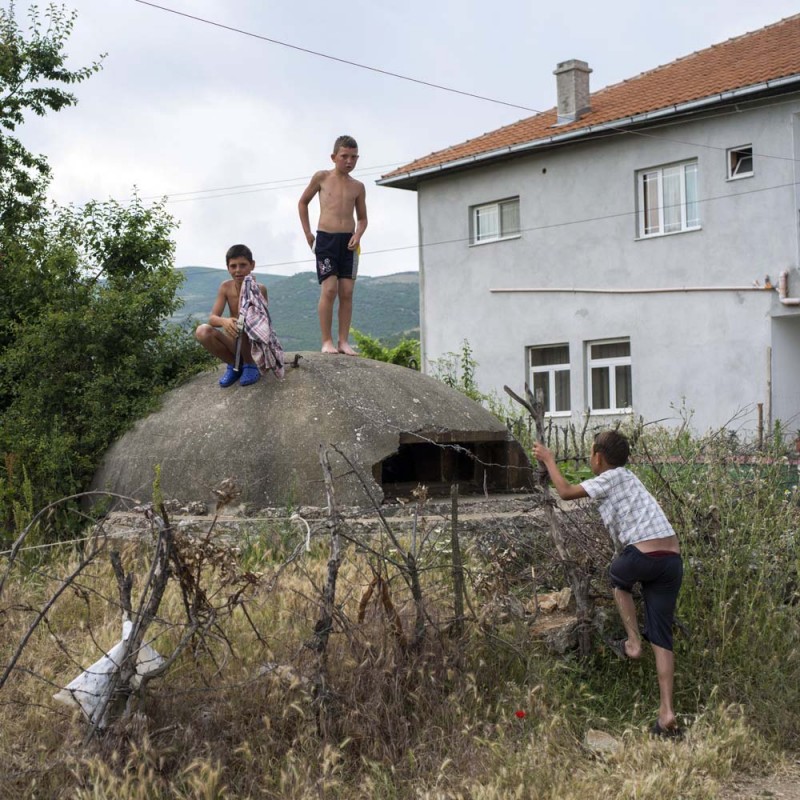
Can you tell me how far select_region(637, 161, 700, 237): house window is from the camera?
59.7ft

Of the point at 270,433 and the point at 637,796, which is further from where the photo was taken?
the point at 270,433

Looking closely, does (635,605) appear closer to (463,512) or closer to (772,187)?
(463,512)

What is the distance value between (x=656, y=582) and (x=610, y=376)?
14.2 metres

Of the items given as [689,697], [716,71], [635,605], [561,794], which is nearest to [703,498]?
[635,605]

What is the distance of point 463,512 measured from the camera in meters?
8.36

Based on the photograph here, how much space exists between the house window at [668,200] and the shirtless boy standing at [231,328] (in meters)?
11.0

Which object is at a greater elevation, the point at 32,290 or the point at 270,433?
the point at 32,290

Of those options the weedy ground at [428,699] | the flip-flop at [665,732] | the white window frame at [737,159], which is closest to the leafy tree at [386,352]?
the white window frame at [737,159]

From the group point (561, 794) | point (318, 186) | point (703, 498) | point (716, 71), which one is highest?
point (716, 71)

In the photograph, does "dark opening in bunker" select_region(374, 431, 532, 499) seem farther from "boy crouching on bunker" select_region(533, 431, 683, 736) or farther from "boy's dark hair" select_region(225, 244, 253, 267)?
"boy crouching on bunker" select_region(533, 431, 683, 736)

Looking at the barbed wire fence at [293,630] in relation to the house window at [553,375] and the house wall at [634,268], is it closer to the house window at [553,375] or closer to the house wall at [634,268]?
the house wall at [634,268]

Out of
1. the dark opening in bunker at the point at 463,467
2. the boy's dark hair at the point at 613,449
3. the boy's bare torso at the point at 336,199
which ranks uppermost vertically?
the boy's bare torso at the point at 336,199

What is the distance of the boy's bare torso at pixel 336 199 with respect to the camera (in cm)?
913

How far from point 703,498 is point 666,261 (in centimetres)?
1237
